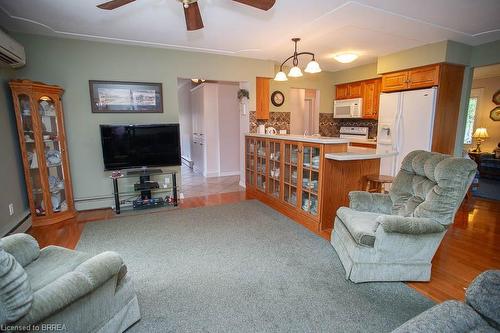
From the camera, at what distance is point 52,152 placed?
3.63 meters

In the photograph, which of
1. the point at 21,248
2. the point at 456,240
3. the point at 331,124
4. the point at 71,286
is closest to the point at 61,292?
the point at 71,286

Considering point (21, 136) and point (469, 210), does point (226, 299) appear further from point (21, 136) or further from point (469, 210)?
point (469, 210)

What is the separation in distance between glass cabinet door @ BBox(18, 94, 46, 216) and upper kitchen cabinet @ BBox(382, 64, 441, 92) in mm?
5653

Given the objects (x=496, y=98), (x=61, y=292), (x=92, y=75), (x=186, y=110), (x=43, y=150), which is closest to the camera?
(x=61, y=292)

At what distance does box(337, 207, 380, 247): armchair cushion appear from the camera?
2119 mm

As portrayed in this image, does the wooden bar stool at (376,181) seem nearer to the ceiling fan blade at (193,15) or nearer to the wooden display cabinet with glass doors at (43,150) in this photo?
the ceiling fan blade at (193,15)

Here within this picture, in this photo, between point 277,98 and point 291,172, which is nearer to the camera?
point 291,172

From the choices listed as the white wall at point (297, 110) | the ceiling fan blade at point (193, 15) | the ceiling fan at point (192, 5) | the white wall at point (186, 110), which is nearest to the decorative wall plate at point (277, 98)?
the white wall at point (297, 110)

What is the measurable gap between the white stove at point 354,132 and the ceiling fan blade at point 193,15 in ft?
15.4

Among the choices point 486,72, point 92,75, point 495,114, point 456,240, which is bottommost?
point 456,240

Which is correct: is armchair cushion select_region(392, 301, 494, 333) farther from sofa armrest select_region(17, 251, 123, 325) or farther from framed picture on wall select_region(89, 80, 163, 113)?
framed picture on wall select_region(89, 80, 163, 113)

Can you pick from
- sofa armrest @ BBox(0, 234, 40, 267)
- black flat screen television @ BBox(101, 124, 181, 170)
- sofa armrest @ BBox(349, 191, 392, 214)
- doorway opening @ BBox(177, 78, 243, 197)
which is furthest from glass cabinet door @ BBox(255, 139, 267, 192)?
sofa armrest @ BBox(0, 234, 40, 267)

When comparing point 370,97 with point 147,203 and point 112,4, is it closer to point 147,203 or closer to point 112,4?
point 147,203

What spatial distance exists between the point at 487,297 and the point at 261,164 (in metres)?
3.55
